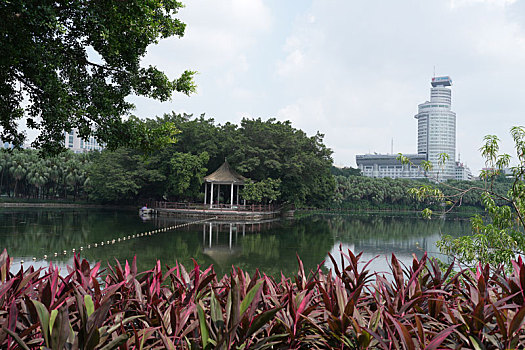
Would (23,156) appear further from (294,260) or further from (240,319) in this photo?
(240,319)

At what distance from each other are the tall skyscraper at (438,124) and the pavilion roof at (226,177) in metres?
75.7

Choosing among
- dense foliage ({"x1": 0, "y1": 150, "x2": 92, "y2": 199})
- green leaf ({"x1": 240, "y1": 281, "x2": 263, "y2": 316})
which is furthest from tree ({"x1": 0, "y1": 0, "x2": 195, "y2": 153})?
dense foliage ({"x1": 0, "y1": 150, "x2": 92, "y2": 199})

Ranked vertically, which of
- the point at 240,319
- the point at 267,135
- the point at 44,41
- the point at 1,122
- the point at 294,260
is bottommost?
the point at 294,260

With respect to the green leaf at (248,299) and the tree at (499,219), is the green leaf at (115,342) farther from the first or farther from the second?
the tree at (499,219)

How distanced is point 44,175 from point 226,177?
15526 millimetres

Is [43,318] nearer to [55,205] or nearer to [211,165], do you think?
[211,165]

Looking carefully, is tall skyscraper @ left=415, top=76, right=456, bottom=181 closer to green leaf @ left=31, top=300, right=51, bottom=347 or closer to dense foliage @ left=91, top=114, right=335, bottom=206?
dense foliage @ left=91, top=114, right=335, bottom=206

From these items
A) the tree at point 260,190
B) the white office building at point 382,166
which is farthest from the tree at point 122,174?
the white office building at point 382,166

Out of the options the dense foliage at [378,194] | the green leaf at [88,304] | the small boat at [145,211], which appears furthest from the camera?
the dense foliage at [378,194]

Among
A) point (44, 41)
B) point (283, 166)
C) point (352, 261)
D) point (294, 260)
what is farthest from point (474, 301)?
point (283, 166)

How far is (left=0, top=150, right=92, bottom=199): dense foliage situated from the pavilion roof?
11.9m

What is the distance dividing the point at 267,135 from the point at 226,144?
287 cm

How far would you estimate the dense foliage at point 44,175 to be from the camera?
27672mm

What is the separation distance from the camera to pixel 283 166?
918 inches
